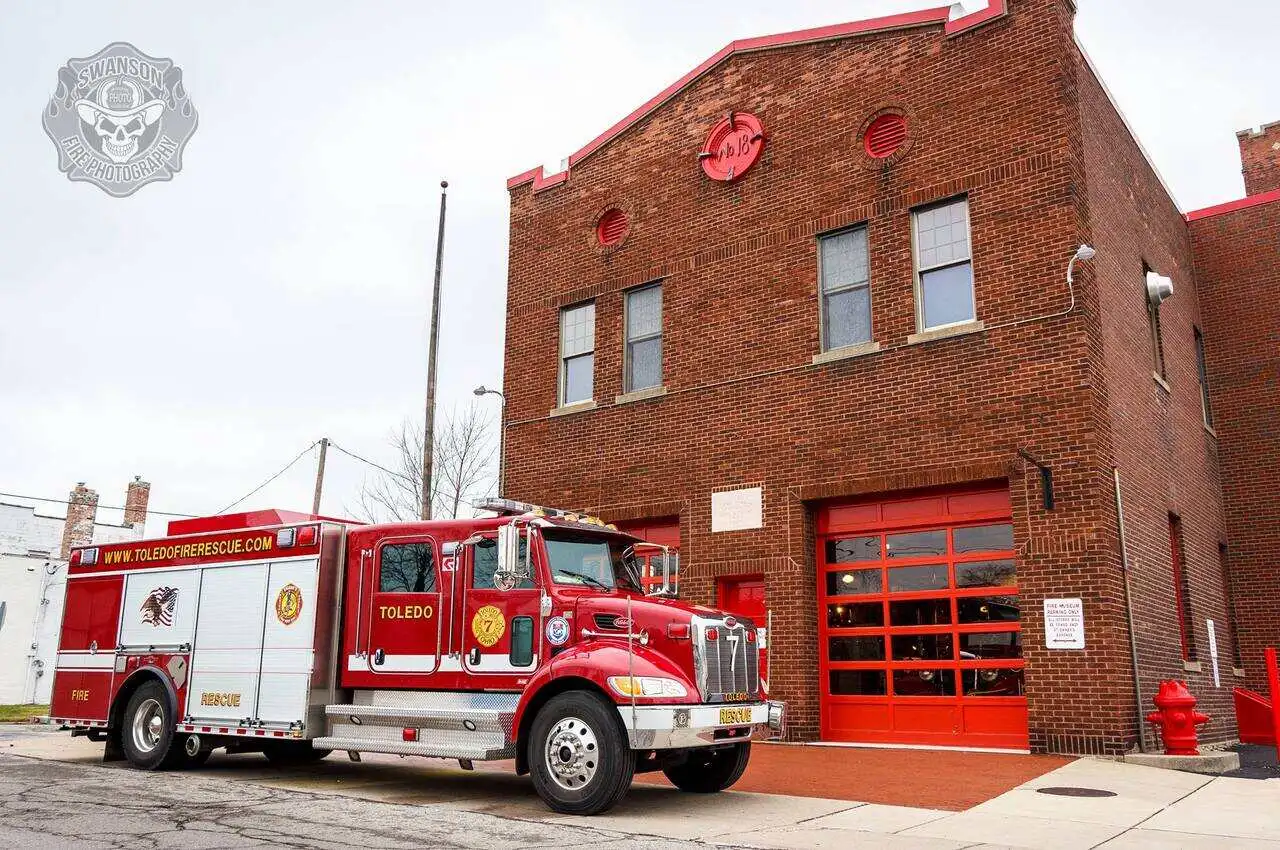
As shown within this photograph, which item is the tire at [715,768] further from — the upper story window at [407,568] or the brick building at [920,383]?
the brick building at [920,383]

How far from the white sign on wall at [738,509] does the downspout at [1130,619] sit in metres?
4.71

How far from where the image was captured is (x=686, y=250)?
1706 cm

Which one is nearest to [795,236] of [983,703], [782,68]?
[782,68]

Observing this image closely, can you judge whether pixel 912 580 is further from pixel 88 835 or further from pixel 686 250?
pixel 88 835

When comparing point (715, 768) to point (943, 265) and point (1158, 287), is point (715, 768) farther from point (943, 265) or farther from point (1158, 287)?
point (1158, 287)

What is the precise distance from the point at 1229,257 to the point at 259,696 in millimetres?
17453

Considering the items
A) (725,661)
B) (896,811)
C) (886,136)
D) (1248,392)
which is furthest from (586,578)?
(1248,392)

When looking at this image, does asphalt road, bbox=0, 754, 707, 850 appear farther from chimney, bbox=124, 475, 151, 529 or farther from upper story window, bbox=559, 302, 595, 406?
chimney, bbox=124, 475, 151, 529

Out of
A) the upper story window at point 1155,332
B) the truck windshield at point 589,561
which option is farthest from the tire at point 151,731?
the upper story window at point 1155,332

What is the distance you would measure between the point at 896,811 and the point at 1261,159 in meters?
18.1

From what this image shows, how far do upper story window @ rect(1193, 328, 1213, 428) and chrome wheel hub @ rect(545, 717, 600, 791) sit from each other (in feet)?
47.1

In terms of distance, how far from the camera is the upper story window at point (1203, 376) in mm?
18453

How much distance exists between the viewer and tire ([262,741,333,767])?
12.4 meters

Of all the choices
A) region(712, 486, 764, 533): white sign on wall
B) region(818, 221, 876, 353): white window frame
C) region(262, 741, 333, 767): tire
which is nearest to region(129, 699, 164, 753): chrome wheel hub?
region(262, 741, 333, 767): tire
